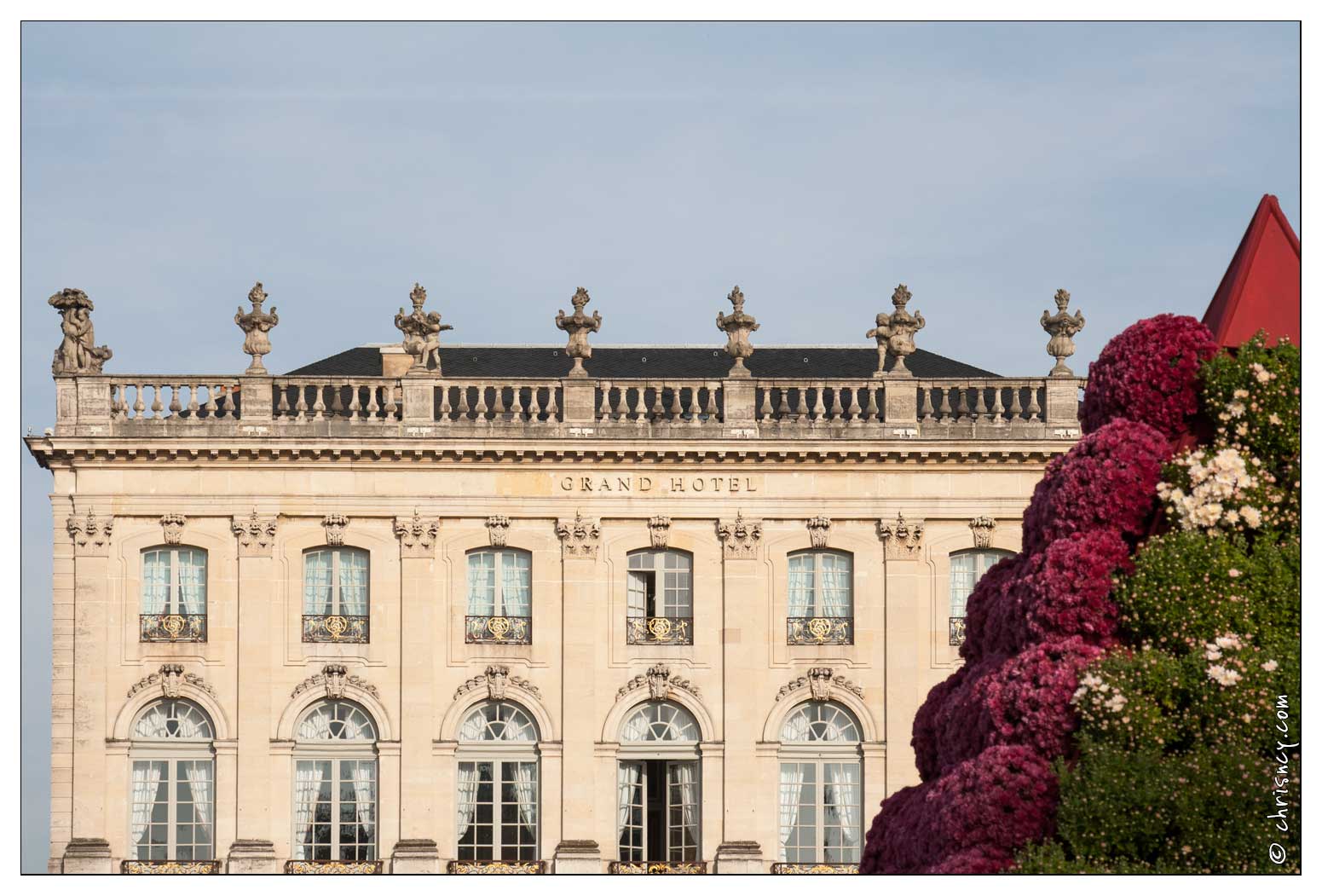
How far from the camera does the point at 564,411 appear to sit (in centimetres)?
4138

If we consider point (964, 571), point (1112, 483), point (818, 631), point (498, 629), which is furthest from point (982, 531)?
point (1112, 483)

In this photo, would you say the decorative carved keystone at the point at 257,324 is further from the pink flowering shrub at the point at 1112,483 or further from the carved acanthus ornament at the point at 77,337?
the pink flowering shrub at the point at 1112,483

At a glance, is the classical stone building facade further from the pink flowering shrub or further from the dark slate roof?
the pink flowering shrub

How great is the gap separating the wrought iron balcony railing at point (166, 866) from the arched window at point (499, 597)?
5139 mm

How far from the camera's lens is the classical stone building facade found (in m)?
40.2

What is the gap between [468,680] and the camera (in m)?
40.6

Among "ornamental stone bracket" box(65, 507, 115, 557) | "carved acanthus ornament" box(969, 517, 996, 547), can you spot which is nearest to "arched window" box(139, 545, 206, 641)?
"ornamental stone bracket" box(65, 507, 115, 557)

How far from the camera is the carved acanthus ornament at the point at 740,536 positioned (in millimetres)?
41031

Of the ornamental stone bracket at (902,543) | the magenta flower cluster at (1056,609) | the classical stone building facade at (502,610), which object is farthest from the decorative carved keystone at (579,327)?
the magenta flower cluster at (1056,609)

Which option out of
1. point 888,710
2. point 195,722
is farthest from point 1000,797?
point 195,722

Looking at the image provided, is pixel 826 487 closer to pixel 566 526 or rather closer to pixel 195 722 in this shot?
pixel 566 526

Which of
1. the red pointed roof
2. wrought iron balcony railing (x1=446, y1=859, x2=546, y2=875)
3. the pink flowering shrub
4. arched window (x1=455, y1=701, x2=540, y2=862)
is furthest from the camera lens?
arched window (x1=455, y1=701, x2=540, y2=862)

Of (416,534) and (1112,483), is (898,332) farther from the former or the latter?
(1112,483)

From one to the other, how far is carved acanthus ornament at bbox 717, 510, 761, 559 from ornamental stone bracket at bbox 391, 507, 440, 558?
14.5 feet
